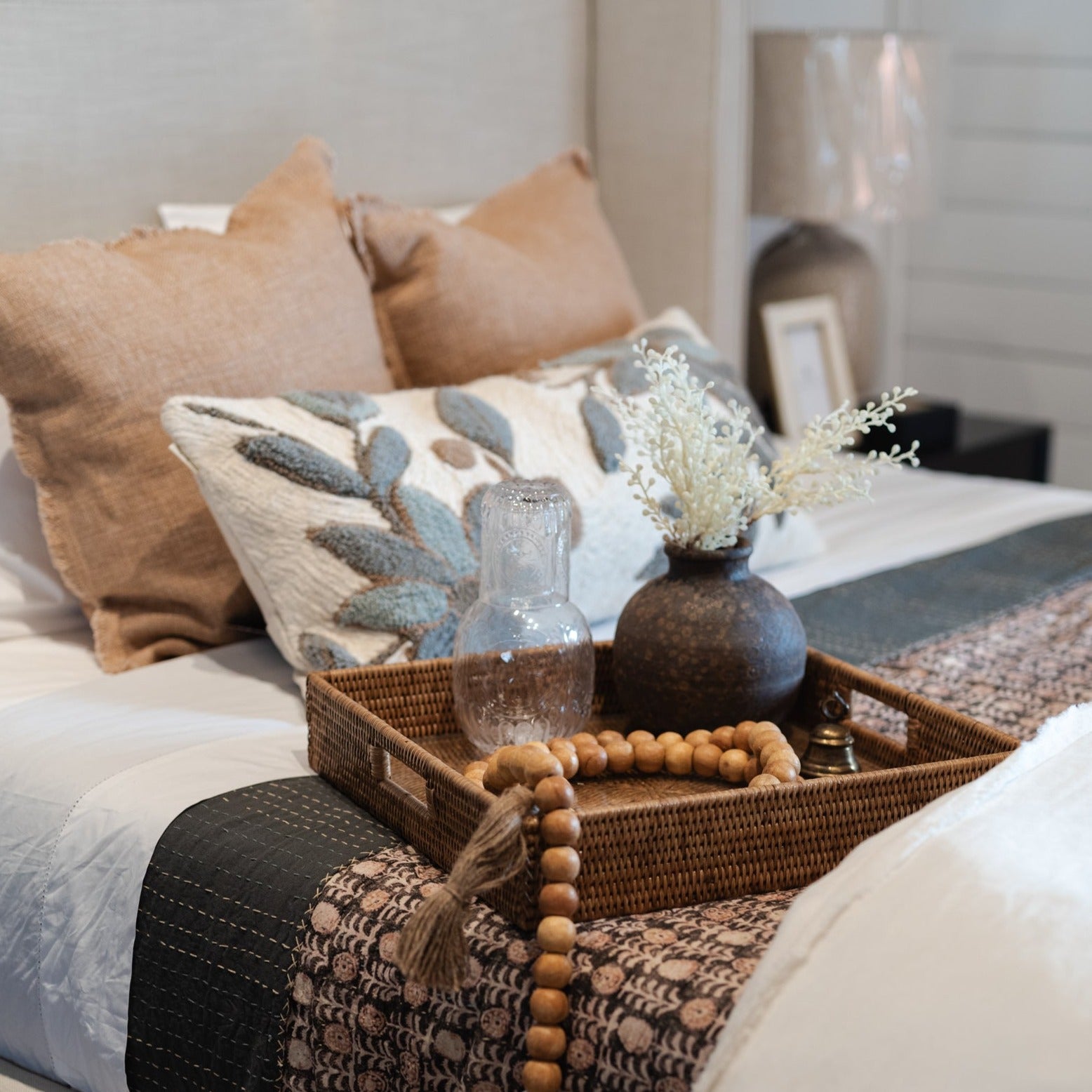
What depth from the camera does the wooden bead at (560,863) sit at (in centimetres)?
89

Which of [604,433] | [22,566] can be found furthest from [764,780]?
[22,566]

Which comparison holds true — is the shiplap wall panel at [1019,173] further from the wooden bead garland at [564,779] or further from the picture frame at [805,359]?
the wooden bead garland at [564,779]

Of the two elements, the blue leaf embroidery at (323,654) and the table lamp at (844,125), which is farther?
the table lamp at (844,125)

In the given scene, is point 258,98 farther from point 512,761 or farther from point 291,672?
point 512,761

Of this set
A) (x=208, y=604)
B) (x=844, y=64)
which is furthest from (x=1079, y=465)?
(x=208, y=604)

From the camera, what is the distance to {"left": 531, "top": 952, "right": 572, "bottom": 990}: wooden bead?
0.88 metres

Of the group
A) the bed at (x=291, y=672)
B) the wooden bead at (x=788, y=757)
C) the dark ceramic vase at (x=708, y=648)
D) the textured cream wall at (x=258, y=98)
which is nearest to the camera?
the bed at (x=291, y=672)

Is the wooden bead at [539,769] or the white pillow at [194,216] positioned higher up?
the white pillow at [194,216]

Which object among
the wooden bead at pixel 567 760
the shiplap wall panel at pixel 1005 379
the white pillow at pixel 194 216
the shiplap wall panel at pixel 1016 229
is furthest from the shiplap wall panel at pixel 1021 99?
the wooden bead at pixel 567 760

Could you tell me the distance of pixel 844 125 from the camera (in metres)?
2.69

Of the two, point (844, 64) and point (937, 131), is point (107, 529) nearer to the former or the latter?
point (844, 64)

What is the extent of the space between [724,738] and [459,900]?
0.35m

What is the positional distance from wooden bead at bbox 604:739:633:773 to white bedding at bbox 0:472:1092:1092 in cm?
28

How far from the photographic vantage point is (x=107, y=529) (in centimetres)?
152
